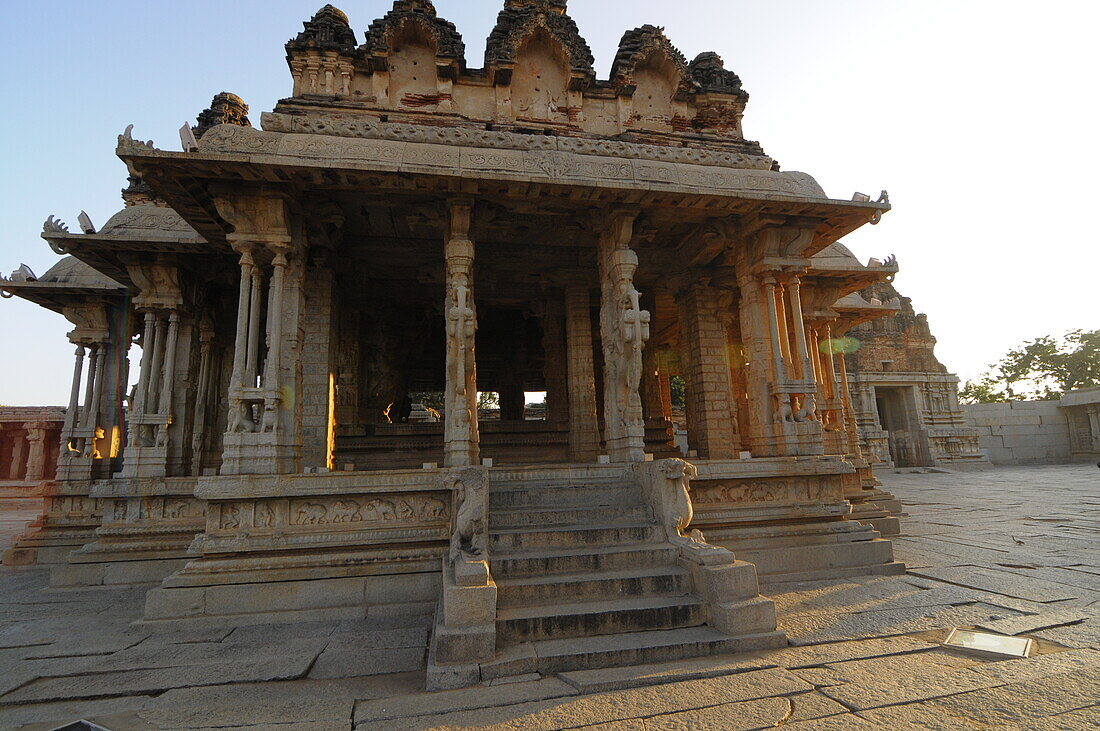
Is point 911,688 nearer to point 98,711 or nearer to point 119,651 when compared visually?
point 98,711

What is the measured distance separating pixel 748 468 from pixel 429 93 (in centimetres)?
872

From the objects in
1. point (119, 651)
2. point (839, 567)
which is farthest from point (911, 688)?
point (119, 651)

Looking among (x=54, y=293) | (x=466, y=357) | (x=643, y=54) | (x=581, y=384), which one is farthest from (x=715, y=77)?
(x=54, y=293)

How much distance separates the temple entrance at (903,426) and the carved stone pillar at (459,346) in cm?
2580

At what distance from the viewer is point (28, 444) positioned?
27.7 m

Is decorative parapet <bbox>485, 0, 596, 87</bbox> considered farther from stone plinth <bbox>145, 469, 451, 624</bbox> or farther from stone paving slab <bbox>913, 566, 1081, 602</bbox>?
stone paving slab <bbox>913, 566, 1081, 602</bbox>

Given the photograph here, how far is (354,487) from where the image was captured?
6129 mm

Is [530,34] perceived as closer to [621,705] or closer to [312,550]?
[312,550]

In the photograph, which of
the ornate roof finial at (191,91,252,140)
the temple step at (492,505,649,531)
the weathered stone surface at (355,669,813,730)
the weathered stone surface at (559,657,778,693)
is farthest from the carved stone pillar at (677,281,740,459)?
the ornate roof finial at (191,91,252,140)

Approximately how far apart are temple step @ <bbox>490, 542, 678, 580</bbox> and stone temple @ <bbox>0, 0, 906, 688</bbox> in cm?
3

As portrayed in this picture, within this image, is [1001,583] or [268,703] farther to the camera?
[1001,583]

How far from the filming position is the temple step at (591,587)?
449 centimetres

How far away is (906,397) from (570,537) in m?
27.9

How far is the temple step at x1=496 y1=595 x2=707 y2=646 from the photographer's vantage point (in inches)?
162
